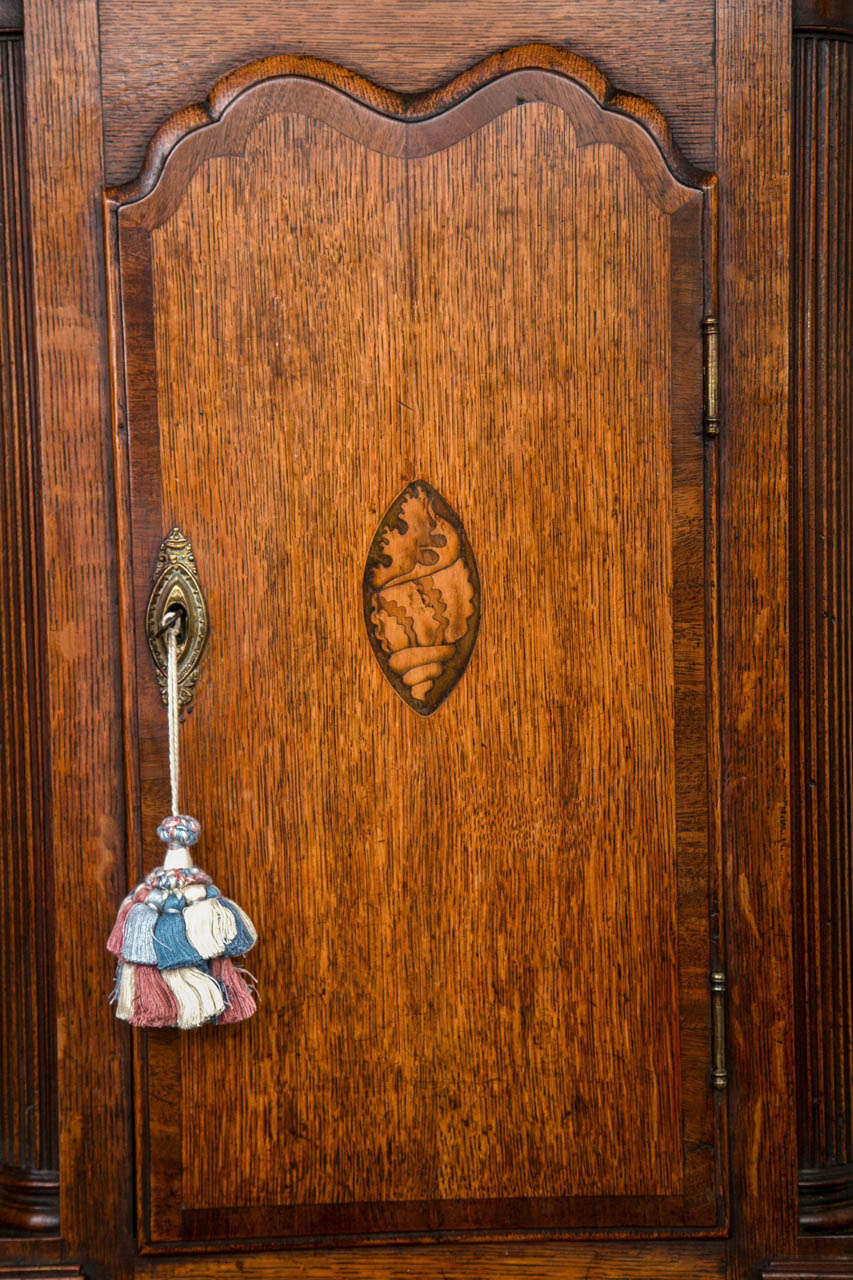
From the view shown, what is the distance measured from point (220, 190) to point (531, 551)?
420 mm

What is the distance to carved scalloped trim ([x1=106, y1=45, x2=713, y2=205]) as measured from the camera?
90cm

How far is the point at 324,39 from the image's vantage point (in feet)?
2.96

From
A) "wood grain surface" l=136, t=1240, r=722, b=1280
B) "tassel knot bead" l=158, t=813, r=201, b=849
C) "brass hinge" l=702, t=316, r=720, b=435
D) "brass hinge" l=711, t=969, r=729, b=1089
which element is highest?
"brass hinge" l=702, t=316, r=720, b=435

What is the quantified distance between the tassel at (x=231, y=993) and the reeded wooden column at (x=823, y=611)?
Answer: 1.70 ft

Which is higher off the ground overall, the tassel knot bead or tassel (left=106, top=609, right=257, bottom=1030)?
the tassel knot bead

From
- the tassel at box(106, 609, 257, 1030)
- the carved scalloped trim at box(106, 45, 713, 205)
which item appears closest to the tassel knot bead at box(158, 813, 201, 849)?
the tassel at box(106, 609, 257, 1030)

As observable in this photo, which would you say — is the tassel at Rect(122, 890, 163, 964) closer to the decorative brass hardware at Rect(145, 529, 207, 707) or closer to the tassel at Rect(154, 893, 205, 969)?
the tassel at Rect(154, 893, 205, 969)

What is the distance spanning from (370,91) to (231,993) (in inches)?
31.4

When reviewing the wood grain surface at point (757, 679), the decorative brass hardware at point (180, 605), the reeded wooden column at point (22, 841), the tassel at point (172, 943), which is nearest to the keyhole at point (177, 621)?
the decorative brass hardware at point (180, 605)

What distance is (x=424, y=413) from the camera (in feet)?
3.02

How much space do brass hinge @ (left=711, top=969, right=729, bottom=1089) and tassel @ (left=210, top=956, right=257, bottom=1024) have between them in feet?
1.39

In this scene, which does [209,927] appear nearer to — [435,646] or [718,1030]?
[435,646]

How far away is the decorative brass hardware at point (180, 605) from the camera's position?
3.02 ft

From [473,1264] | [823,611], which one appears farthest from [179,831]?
[823,611]
